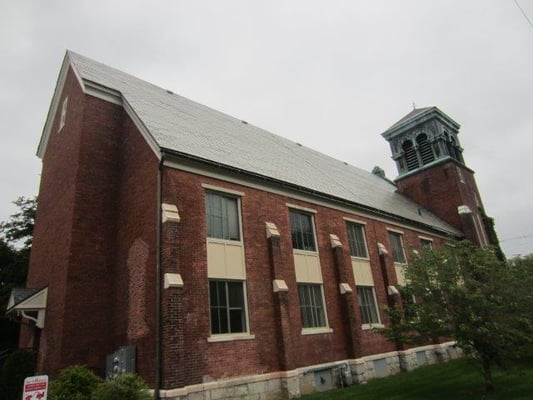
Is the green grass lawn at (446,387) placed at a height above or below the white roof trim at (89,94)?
below

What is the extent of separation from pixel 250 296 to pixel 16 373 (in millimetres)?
8475

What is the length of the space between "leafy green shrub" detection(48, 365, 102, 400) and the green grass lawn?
21.1 ft

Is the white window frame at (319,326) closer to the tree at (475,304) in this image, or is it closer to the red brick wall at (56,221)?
the tree at (475,304)

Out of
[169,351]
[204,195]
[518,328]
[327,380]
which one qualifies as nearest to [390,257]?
[327,380]

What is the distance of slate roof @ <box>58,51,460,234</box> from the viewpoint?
1565cm

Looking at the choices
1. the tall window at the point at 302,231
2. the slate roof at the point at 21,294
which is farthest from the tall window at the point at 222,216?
the slate roof at the point at 21,294

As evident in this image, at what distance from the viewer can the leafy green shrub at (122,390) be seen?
28.5 feet

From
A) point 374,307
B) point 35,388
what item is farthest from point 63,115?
point 374,307

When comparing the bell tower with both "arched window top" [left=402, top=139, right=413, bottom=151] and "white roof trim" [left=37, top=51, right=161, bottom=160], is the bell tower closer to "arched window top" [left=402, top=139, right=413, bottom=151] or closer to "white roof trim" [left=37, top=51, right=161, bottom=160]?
"arched window top" [left=402, top=139, right=413, bottom=151]

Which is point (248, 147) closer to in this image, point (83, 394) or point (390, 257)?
point (390, 257)

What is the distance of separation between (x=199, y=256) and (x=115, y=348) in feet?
14.1

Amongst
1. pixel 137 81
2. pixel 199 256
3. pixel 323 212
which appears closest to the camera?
pixel 199 256

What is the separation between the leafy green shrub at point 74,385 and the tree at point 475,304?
9265mm

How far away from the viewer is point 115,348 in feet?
44.5
